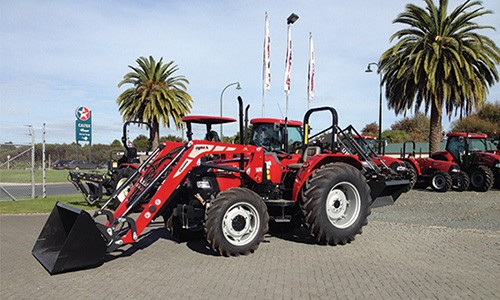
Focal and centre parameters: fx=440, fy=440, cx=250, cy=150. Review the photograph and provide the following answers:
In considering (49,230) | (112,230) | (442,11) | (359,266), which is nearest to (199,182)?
(112,230)

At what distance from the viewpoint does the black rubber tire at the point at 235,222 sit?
6.62 metres

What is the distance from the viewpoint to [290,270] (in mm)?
6219

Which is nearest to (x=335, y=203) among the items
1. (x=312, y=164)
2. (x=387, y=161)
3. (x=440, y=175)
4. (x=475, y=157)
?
(x=312, y=164)

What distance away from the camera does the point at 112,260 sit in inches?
262

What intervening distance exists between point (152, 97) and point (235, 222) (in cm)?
1990

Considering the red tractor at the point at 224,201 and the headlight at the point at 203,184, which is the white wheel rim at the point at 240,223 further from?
the headlight at the point at 203,184

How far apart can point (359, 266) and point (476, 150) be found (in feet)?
51.9

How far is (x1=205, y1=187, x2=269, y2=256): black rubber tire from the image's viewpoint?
6617 millimetres

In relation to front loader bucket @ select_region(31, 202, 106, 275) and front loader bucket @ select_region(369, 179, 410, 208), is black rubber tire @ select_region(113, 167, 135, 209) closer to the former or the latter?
front loader bucket @ select_region(31, 202, 106, 275)

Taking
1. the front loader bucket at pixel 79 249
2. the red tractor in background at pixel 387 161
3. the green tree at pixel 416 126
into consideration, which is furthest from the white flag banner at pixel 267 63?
the green tree at pixel 416 126

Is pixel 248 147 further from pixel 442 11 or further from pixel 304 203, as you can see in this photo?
pixel 442 11

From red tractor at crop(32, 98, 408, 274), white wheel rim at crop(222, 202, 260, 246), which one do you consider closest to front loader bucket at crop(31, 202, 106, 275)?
red tractor at crop(32, 98, 408, 274)

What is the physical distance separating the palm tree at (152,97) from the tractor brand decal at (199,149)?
739 inches

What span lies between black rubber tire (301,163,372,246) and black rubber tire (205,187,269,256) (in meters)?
0.92
